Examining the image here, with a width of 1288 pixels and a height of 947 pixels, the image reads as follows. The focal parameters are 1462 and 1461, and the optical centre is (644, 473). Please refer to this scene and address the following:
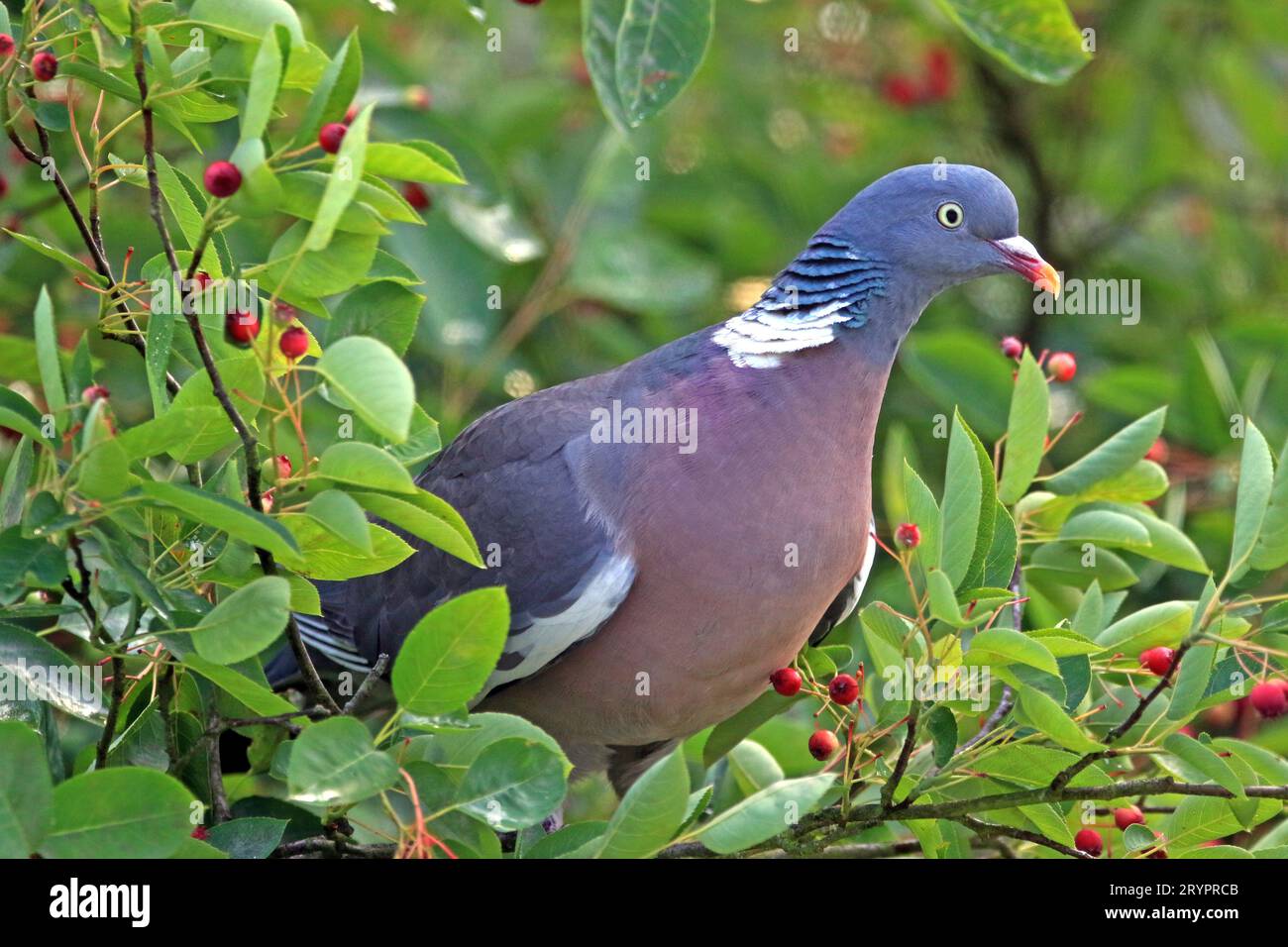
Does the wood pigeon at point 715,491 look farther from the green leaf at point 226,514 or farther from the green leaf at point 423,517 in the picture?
the green leaf at point 226,514

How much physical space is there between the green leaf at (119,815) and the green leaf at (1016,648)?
3.48 ft

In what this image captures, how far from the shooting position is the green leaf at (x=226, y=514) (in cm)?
174

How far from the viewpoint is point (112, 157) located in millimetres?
2199

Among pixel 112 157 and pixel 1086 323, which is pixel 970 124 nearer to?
pixel 1086 323

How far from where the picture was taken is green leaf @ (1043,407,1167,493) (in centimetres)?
257

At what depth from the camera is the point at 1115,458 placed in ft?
8.48

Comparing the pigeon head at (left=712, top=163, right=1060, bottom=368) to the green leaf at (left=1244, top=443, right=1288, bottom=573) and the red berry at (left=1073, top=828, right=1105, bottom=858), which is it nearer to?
the green leaf at (left=1244, top=443, right=1288, bottom=573)

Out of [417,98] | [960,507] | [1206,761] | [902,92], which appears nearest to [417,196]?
[417,98]

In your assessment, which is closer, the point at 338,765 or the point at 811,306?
the point at 338,765

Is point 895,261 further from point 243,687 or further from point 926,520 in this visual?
point 243,687

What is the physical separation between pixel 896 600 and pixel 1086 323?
6.50ft

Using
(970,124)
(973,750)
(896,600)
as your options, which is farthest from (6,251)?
(970,124)

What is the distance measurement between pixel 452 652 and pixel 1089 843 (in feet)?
3.70

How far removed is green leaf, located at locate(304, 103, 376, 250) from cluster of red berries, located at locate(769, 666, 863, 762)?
1.07m
